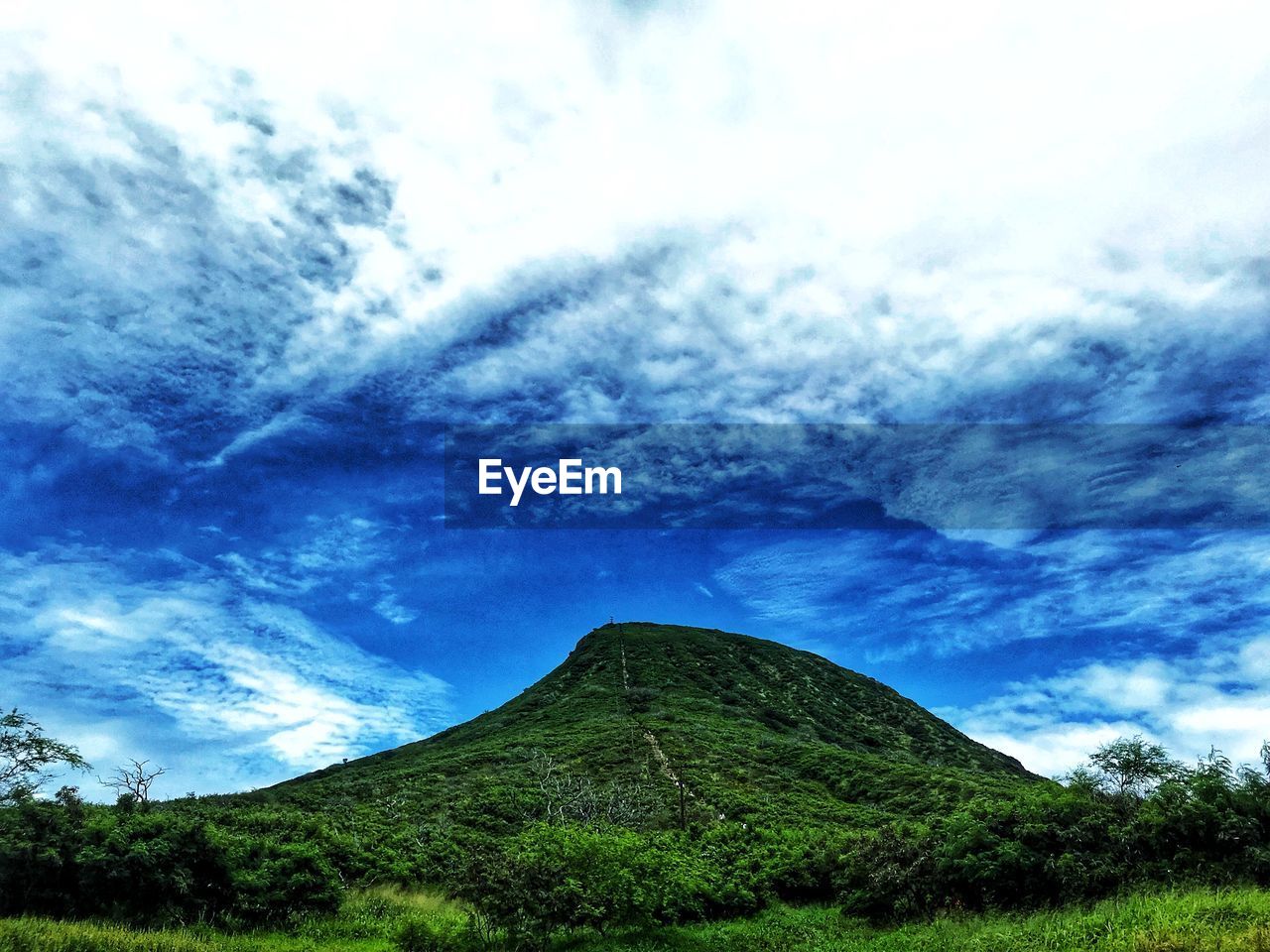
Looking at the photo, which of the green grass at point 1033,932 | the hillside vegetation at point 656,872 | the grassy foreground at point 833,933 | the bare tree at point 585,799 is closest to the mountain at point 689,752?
the bare tree at point 585,799

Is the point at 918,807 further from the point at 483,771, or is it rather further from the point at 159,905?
the point at 159,905

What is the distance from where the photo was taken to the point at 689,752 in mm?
66188

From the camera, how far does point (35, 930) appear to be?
16.0 m

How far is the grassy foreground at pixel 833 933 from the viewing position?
44.8 feet

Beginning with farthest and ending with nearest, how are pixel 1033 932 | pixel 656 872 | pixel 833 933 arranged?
pixel 656 872
pixel 833 933
pixel 1033 932

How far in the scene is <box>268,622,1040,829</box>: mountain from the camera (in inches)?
2024

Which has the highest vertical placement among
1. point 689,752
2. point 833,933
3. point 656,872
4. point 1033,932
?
point 689,752

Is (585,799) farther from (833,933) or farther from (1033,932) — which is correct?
(1033,932)

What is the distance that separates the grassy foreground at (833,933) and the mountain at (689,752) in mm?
21665

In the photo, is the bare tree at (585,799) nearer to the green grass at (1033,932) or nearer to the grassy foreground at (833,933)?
the grassy foreground at (833,933)

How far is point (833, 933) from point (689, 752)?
4711cm

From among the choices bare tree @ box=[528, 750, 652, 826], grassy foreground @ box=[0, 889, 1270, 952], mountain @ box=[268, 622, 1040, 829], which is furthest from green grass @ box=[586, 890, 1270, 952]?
mountain @ box=[268, 622, 1040, 829]

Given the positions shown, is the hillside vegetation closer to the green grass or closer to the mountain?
the green grass

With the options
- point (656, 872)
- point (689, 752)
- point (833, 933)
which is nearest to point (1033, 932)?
point (833, 933)
